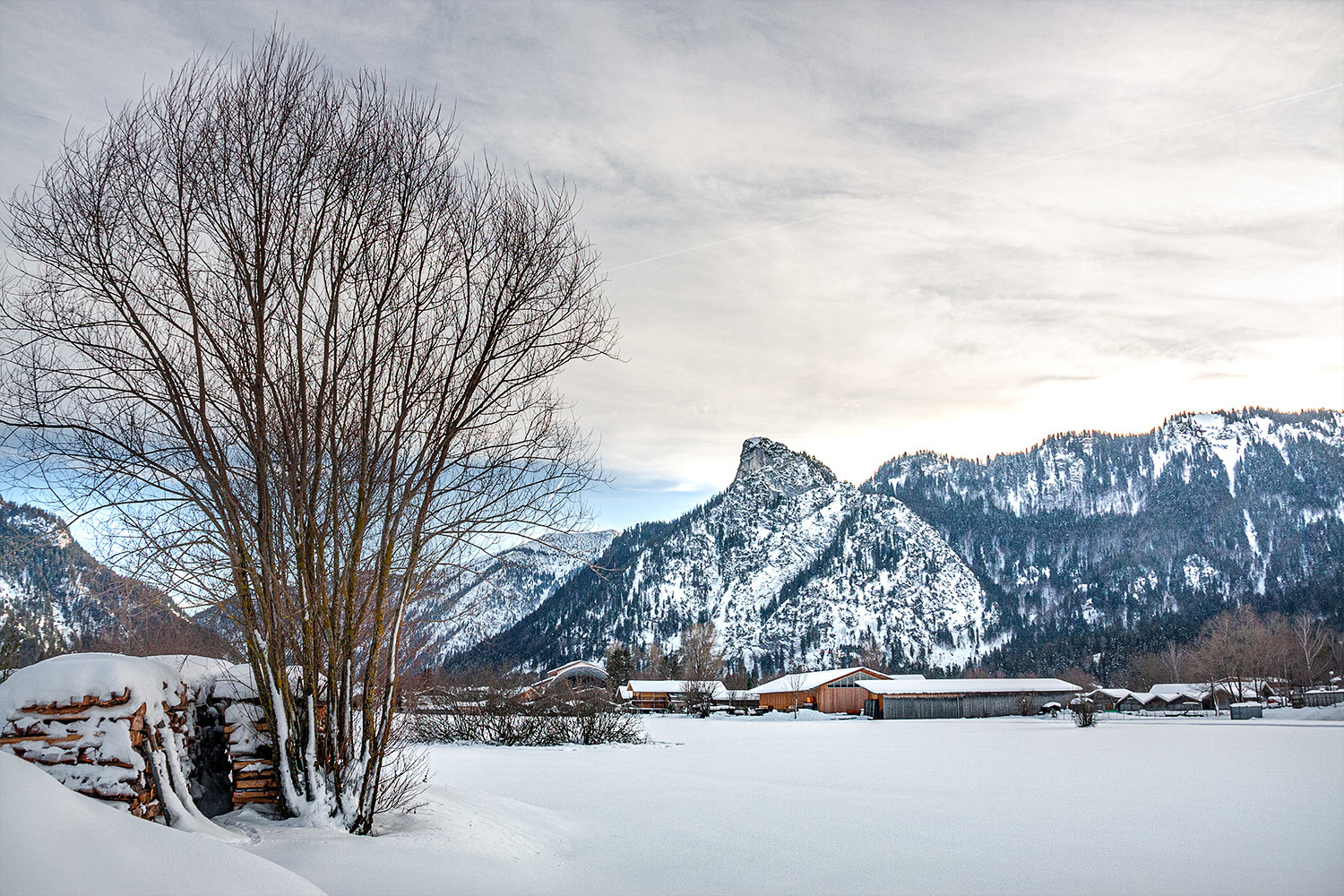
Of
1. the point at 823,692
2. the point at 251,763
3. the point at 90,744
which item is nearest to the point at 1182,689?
the point at 823,692

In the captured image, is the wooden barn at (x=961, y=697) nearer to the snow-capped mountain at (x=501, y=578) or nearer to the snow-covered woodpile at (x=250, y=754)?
the snow-capped mountain at (x=501, y=578)

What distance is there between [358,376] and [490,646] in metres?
3.05

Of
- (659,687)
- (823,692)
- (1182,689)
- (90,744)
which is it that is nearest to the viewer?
(90,744)

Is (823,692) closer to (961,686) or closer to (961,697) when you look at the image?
(961,686)

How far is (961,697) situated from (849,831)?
67.9m

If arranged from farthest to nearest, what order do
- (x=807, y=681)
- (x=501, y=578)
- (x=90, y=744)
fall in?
(x=807, y=681) < (x=501, y=578) < (x=90, y=744)

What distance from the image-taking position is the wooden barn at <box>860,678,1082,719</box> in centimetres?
7181

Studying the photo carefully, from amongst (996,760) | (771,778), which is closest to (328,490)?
(771,778)

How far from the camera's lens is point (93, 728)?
19.9 ft

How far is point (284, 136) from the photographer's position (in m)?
7.93

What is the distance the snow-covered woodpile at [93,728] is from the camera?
5.93 metres

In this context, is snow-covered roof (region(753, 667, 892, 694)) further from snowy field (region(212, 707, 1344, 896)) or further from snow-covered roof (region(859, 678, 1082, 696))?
snowy field (region(212, 707, 1344, 896))

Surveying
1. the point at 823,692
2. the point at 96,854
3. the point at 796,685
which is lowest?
the point at 823,692

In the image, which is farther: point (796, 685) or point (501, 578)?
point (796, 685)
